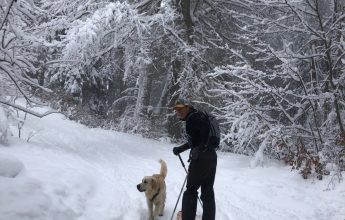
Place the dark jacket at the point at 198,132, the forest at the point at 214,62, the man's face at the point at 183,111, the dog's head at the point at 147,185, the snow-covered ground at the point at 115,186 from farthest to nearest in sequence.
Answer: the forest at the point at 214,62, the dog's head at the point at 147,185, the snow-covered ground at the point at 115,186, the man's face at the point at 183,111, the dark jacket at the point at 198,132

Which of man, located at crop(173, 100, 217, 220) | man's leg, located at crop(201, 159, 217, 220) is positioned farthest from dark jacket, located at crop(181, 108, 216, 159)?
man's leg, located at crop(201, 159, 217, 220)

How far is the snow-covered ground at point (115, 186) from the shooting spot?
6.28 meters

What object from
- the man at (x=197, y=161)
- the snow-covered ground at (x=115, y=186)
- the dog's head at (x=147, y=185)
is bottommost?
the snow-covered ground at (x=115, y=186)

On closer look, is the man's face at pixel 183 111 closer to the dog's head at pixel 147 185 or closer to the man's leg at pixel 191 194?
the man's leg at pixel 191 194

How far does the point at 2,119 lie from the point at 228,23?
1047 centimetres

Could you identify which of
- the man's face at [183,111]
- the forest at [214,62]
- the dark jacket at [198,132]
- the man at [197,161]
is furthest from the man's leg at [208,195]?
the forest at [214,62]

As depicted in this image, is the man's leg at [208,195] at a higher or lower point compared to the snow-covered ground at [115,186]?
higher

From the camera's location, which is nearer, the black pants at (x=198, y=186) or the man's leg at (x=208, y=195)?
the black pants at (x=198, y=186)

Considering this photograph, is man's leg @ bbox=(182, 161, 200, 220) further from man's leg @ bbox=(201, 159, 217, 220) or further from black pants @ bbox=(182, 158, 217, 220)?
man's leg @ bbox=(201, 159, 217, 220)

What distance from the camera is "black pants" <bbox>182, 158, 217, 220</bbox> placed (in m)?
5.96

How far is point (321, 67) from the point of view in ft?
41.2

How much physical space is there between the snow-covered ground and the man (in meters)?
1.21

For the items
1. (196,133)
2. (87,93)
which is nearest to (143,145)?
(196,133)

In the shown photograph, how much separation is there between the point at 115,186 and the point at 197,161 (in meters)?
2.99
